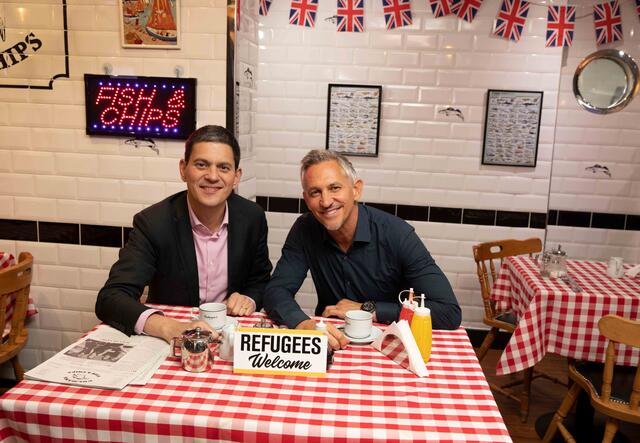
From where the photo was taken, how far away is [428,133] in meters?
3.93

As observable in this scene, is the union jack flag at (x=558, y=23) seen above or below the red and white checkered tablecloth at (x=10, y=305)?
above

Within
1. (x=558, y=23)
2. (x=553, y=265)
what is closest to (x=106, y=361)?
(x=553, y=265)

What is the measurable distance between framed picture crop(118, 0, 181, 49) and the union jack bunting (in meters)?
2.19

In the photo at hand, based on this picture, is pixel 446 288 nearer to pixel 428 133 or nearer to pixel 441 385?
pixel 441 385

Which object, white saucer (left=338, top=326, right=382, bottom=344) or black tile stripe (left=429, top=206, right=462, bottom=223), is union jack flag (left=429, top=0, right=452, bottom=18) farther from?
white saucer (left=338, top=326, right=382, bottom=344)

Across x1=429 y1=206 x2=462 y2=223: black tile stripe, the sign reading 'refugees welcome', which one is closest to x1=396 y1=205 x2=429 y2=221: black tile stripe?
x1=429 y1=206 x2=462 y2=223: black tile stripe

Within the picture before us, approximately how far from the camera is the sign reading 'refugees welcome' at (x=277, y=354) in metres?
1.57

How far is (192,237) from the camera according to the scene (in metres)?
2.24

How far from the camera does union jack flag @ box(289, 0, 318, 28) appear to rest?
3814 mm

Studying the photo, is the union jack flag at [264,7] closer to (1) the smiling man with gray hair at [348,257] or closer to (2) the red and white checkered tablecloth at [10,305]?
(1) the smiling man with gray hair at [348,257]

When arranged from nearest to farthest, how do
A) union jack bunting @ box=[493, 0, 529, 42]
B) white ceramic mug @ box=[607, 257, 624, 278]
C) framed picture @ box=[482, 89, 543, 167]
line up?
white ceramic mug @ box=[607, 257, 624, 278] → union jack bunting @ box=[493, 0, 529, 42] → framed picture @ box=[482, 89, 543, 167]

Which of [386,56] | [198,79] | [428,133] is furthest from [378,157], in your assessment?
[198,79]

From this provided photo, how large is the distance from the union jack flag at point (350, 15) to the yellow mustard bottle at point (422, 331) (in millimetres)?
2680

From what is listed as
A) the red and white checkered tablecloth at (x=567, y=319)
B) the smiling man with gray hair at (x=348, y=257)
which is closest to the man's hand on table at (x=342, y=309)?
the smiling man with gray hair at (x=348, y=257)
